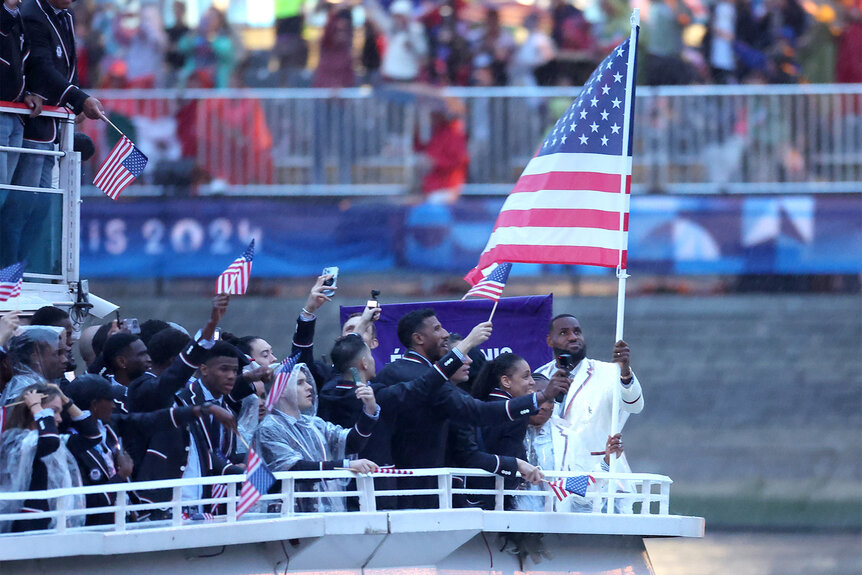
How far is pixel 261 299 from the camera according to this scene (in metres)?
20.2

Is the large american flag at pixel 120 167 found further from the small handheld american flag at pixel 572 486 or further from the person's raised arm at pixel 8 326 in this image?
the small handheld american flag at pixel 572 486

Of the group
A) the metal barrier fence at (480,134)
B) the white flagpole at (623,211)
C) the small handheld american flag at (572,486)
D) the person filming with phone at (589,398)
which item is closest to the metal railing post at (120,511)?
the small handheld american flag at (572,486)

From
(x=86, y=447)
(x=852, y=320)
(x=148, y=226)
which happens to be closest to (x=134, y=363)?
(x=86, y=447)

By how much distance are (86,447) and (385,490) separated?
1.70m

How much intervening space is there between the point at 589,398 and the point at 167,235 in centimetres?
991

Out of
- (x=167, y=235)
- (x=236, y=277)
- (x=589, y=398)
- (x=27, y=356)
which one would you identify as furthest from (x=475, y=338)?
(x=167, y=235)

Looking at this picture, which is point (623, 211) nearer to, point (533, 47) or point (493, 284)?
point (493, 284)

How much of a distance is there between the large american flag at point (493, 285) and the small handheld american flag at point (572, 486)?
1101 millimetres

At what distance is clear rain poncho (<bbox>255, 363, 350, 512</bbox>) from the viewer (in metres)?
9.61

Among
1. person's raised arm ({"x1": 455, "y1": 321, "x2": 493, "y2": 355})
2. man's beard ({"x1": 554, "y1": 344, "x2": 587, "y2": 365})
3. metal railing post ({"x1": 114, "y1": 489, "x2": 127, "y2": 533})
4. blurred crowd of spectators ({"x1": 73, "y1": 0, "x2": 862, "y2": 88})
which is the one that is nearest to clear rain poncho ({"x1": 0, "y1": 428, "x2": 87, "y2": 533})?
metal railing post ({"x1": 114, "y1": 489, "x2": 127, "y2": 533})

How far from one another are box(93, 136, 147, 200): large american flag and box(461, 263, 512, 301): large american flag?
2292 mm

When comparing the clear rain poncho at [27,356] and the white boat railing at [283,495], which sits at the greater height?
the clear rain poncho at [27,356]

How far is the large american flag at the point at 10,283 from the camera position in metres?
9.67

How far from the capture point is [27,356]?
8.97 m
